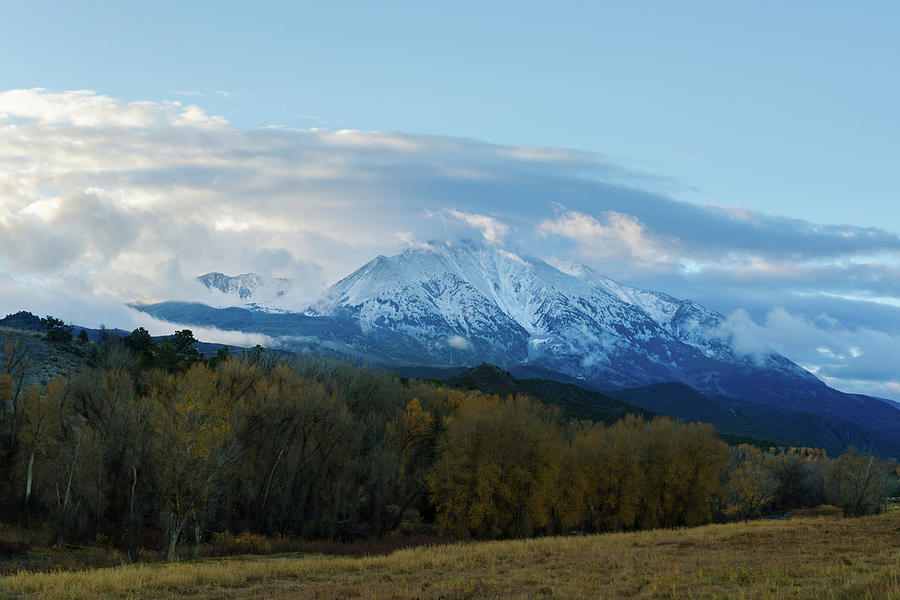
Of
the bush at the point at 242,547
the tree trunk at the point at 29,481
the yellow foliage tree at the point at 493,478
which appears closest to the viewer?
the bush at the point at 242,547

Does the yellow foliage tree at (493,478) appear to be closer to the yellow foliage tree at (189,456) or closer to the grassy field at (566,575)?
the yellow foliage tree at (189,456)

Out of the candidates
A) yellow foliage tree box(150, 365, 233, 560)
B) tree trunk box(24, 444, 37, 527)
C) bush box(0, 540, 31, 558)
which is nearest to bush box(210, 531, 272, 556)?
yellow foliage tree box(150, 365, 233, 560)

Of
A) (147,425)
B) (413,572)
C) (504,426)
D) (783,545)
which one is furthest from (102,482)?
(783,545)

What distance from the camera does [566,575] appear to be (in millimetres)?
29266

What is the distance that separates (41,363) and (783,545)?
97.8 meters

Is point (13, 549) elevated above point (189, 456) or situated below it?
below

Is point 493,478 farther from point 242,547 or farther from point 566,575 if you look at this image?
point 566,575

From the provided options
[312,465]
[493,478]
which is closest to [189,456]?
[312,465]

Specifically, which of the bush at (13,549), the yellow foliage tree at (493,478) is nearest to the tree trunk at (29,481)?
the bush at (13,549)

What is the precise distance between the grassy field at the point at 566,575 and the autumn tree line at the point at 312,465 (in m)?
19.0

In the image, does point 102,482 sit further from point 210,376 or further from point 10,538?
point 210,376

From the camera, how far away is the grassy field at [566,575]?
2378cm

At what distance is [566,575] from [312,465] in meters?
47.6

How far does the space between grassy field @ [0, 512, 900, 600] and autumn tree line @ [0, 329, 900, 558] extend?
19.0 m
